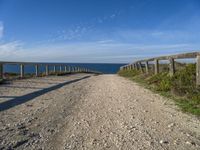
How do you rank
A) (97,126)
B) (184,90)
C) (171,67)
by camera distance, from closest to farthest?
(97,126), (184,90), (171,67)

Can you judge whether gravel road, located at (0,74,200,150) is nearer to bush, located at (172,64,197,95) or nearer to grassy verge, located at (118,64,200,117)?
grassy verge, located at (118,64,200,117)

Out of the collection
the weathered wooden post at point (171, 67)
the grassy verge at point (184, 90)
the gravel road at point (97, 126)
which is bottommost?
the gravel road at point (97, 126)

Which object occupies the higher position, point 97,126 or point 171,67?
point 171,67

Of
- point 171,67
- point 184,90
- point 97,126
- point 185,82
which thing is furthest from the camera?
point 171,67

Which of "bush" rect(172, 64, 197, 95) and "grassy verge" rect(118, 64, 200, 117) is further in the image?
"bush" rect(172, 64, 197, 95)

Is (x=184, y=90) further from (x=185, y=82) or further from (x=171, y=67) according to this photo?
(x=171, y=67)

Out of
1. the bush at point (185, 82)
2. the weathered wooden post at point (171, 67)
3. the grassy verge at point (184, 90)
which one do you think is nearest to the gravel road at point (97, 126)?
the grassy verge at point (184, 90)

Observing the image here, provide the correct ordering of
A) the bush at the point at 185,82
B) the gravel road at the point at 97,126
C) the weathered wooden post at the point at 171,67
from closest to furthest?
the gravel road at the point at 97,126, the bush at the point at 185,82, the weathered wooden post at the point at 171,67

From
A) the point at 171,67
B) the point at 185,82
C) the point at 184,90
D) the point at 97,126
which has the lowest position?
the point at 97,126

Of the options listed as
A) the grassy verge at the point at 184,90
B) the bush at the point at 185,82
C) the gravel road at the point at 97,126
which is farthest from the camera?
the bush at the point at 185,82

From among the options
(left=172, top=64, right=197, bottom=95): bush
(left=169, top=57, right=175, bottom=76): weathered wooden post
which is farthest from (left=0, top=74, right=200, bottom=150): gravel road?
(left=169, top=57, right=175, bottom=76): weathered wooden post

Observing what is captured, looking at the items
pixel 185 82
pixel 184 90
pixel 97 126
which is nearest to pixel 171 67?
pixel 185 82

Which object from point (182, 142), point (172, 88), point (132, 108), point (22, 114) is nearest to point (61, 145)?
point (182, 142)

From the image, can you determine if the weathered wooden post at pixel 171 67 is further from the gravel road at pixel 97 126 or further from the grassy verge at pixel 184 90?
the gravel road at pixel 97 126
